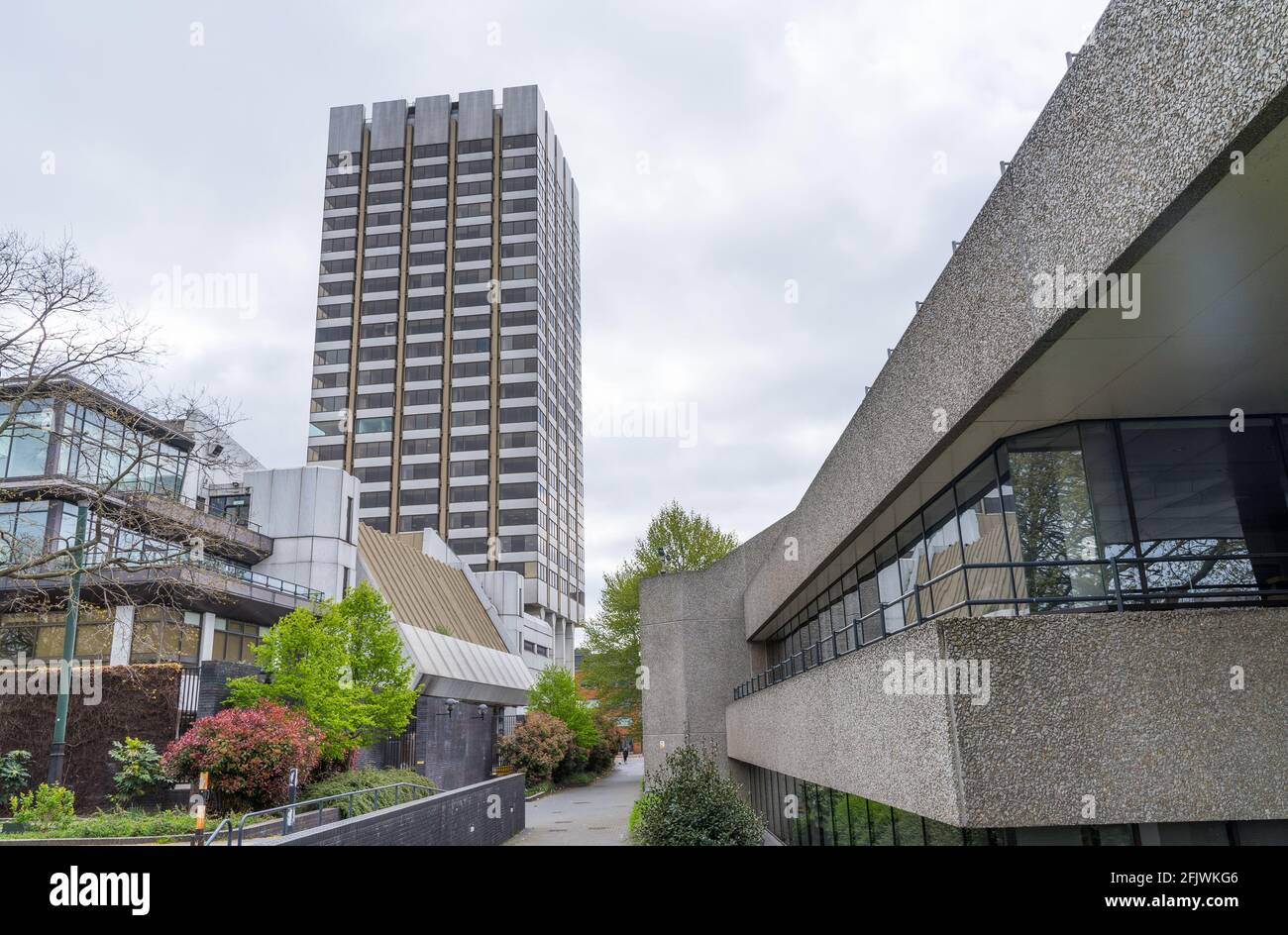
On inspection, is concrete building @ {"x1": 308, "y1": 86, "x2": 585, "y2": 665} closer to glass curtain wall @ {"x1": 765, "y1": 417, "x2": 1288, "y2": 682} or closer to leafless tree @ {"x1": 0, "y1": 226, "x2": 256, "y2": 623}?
Answer: leafless tree @ {"x1": 0, "y1": 226, "x2": 256, "y2": 623}

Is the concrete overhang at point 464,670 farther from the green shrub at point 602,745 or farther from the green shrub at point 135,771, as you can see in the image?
the green shrub at point 135,771

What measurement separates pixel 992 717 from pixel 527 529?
Result: 3096 inches

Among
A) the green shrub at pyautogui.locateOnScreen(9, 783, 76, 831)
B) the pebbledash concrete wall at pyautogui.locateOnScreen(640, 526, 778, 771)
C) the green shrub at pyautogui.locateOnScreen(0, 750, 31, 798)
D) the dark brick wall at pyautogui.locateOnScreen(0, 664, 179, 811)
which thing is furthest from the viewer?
the pebbledash concrete wall at pyautogui.locateOnScreen(640, 526, 778, 771)

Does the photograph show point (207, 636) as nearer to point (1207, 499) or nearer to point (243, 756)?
point (243, 756)

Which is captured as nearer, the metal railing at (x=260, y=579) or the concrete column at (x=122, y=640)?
the concrete column at (x=122, y=640)

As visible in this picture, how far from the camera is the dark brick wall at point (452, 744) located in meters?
38.2

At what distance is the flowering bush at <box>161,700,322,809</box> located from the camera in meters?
20.8

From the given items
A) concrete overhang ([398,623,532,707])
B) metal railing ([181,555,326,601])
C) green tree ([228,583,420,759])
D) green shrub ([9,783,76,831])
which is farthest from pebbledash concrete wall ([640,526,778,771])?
metal railing ([181,555,326,601])

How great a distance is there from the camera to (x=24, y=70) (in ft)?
58.8

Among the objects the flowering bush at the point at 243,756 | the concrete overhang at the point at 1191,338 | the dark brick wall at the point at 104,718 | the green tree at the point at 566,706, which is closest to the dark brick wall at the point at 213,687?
the dark brick wall at the point at 104,718

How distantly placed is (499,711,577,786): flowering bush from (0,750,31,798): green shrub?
86.1ft

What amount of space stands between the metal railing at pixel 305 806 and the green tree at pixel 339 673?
9.72ft
